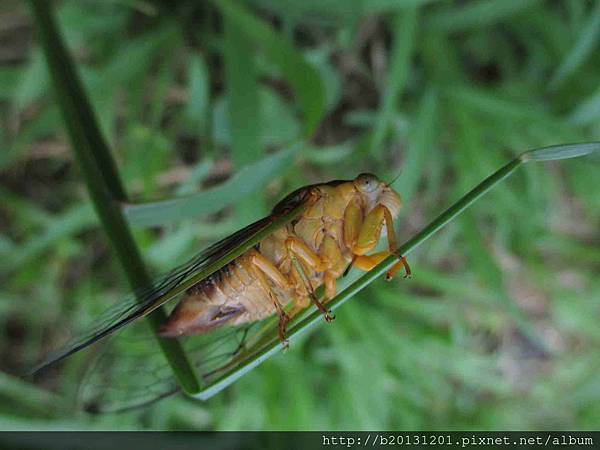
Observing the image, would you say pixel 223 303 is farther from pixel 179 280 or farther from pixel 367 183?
pixel 367 183

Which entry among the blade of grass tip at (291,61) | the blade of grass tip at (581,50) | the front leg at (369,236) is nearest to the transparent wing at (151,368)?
the front leg at (369,236)

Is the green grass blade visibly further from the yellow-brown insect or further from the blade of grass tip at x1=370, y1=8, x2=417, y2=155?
the blade of grass tip at x1=370, y1=8, x2=417, y2=155

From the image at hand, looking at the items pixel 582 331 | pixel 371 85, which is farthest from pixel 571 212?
pixel 371 85

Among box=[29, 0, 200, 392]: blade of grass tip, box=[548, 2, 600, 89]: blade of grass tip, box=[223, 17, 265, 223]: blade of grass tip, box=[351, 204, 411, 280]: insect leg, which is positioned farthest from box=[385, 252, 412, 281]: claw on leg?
box=[548, 2, 600, 89]: blade of grass tip

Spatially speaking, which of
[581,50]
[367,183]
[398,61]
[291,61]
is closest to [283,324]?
[367,183]

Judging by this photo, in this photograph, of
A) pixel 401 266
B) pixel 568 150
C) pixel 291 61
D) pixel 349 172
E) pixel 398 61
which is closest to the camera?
pixel 568 150
